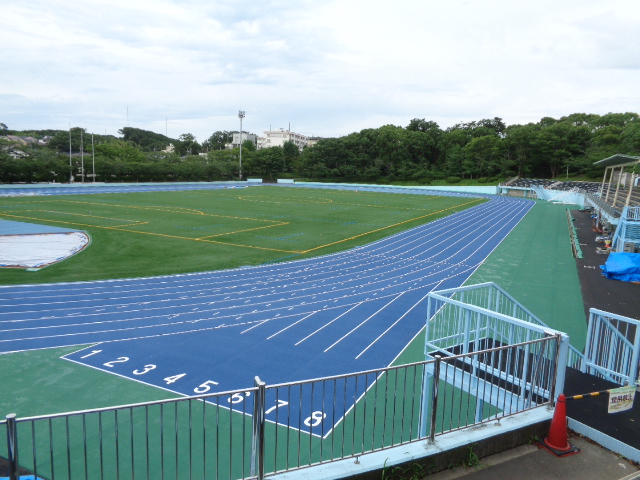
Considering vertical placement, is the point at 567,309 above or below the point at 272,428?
above

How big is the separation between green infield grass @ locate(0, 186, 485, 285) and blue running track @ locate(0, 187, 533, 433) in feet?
6.57

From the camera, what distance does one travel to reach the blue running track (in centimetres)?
1073

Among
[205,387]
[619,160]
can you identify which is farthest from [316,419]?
[619,160]

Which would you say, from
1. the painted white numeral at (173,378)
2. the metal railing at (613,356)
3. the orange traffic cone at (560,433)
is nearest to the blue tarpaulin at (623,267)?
the metal railing at (613,356)

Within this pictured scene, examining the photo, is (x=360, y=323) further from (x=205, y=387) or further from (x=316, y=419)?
(x=316, y=419)

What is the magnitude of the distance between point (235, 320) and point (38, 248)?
15.2 m

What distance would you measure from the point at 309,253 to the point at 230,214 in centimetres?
1688

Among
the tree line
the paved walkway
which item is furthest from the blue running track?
the tree line

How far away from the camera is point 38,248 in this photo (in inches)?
930

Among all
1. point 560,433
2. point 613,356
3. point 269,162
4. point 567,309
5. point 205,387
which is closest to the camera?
point 560,433

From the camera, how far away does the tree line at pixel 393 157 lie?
71812mm

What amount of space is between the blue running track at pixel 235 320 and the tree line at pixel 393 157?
187ft

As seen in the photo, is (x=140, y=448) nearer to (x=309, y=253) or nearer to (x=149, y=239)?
(x=309, y=253)

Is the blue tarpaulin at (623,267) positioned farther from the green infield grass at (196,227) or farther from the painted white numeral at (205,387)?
the painted white numeral at (205,387)
